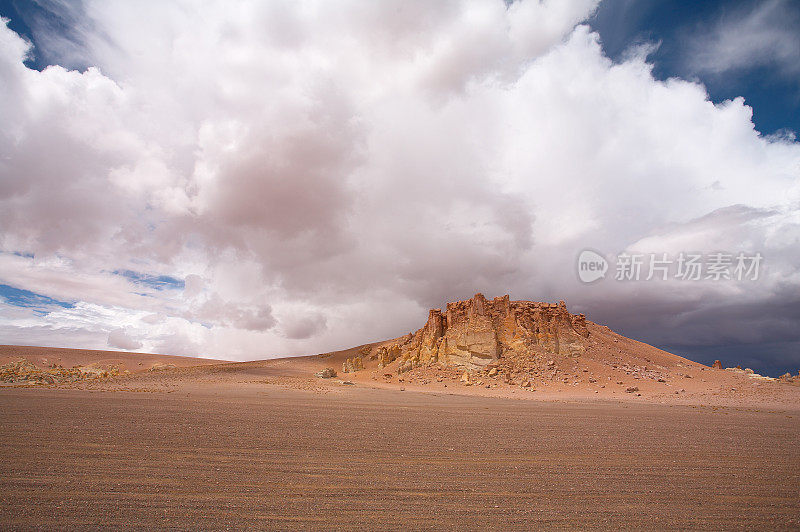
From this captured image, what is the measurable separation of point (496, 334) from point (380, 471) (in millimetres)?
37406

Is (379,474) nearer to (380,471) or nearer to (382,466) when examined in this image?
(380,471)

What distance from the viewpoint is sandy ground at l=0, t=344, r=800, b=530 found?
6.05 metres

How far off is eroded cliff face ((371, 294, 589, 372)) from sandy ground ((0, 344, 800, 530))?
1042 inches

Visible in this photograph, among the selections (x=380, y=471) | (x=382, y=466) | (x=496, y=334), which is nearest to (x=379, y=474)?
(x=380, y=471)

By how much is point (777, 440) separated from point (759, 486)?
7.28 meters

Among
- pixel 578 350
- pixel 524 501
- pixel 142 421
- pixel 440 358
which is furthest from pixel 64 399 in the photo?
Answer: pixel 578 350

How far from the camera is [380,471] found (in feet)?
26.8

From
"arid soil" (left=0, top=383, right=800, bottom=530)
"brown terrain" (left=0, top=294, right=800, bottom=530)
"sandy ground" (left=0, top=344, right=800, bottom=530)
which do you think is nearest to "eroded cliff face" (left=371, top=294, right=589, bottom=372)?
"brown terrain" (left=0, top=294, right=800, bottom=530)

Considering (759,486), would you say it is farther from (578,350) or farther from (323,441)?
(578,350)

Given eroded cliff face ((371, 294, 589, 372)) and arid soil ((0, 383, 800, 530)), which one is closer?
arid soil ((0, 383, 800, 530))

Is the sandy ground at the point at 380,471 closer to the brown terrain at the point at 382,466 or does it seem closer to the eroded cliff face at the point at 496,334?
the brown terrain at the point at 382,466

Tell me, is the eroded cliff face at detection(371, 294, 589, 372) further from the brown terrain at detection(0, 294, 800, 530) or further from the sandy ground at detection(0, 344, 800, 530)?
the sandy ground at detection(0, 344, 800, 530)

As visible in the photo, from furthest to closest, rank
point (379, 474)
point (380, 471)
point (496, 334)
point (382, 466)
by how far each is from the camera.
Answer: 1. point (496, 334)
2. point (382, 466)
3. point (380, 471)
4. point (379, 474)

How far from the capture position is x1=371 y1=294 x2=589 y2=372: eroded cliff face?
139 feet
